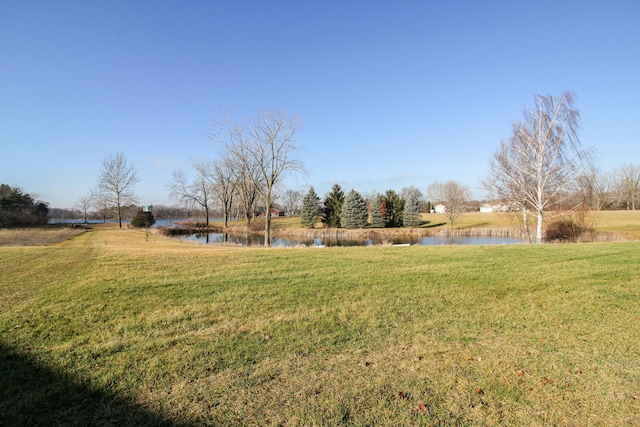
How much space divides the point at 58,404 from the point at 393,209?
4478 cm

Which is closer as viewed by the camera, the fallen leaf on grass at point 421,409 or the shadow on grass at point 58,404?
the shadow on grass at point 58,404

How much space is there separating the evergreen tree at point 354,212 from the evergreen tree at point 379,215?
7.00 ft

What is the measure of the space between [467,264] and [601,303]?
3.56 m

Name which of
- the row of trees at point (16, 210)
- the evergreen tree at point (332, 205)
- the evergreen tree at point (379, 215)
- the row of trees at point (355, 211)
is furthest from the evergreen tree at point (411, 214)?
the row of trees at point (16, 210)

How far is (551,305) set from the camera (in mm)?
5949

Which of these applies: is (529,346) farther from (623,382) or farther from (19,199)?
(19,199)

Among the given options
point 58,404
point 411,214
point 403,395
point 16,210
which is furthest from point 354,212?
point 58,404

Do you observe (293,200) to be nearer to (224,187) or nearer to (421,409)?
(224,187)

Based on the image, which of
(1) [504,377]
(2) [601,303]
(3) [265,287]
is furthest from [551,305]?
(3) [265,287]

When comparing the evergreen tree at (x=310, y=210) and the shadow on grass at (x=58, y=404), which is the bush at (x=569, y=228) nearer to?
the evergreen tree at (x=310, y=210)

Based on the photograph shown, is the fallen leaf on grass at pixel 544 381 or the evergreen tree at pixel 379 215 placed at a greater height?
the evergreen tree at pixel 379 215

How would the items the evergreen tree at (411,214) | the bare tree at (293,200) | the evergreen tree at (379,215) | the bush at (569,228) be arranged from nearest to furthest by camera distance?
the bush at (569,228) < the evergreen tree at (379,215) < the evergreen tree at (411,214) < the bare tree at (293,200)

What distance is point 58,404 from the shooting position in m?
3.10

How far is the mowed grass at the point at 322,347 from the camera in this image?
301 centimetres
